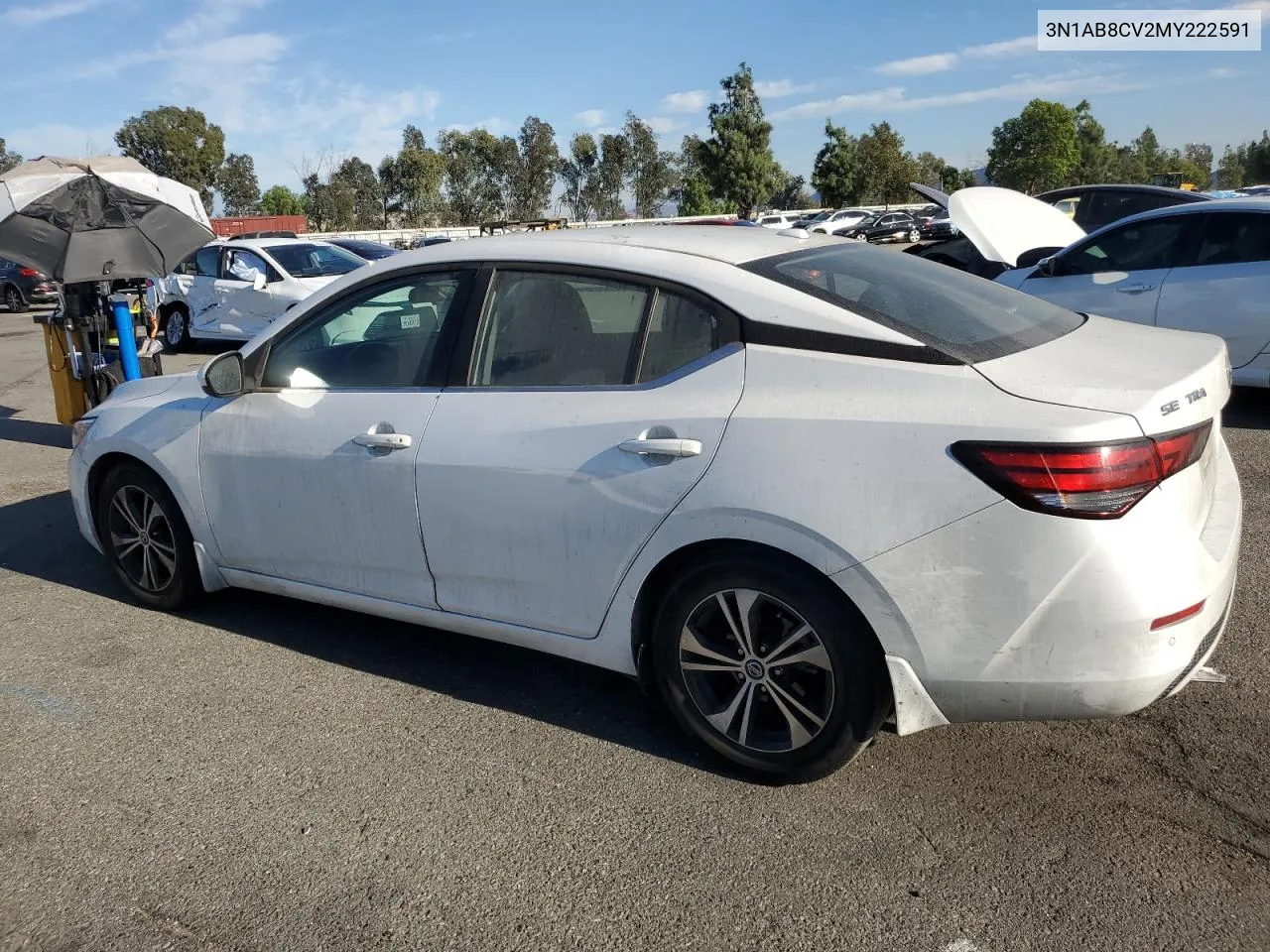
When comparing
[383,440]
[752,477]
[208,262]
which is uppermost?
[208,262]

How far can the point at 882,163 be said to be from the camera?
6950 cm

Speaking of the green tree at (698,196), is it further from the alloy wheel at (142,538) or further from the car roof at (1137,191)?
the alloy wheel at (142,538)

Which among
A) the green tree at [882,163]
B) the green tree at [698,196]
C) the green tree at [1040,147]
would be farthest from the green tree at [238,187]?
the green tree at [1040,147]

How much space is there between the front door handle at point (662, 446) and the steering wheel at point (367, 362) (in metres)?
1.13

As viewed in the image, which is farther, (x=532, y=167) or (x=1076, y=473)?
(x=532, y=167)

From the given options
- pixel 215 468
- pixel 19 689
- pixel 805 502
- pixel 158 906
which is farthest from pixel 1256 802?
pixel 19 689

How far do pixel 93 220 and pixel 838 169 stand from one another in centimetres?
6592

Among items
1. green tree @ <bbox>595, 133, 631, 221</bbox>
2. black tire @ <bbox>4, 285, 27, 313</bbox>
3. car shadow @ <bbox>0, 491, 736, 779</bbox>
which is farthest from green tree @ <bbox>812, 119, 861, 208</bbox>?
car shadow @ <bbox>0, 491, 736, 779</bbox>

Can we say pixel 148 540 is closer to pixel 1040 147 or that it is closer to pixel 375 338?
pixel 375 338

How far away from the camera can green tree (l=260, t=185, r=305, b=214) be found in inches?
2776

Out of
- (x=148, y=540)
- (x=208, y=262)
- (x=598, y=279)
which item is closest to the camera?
(x=598, y=279)

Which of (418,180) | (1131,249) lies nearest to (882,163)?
(418,180)

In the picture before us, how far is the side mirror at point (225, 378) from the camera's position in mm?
4121

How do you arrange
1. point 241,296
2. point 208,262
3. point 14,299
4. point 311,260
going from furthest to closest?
point 14,299 → point 208,262 → point 311,260 → point 241,296
